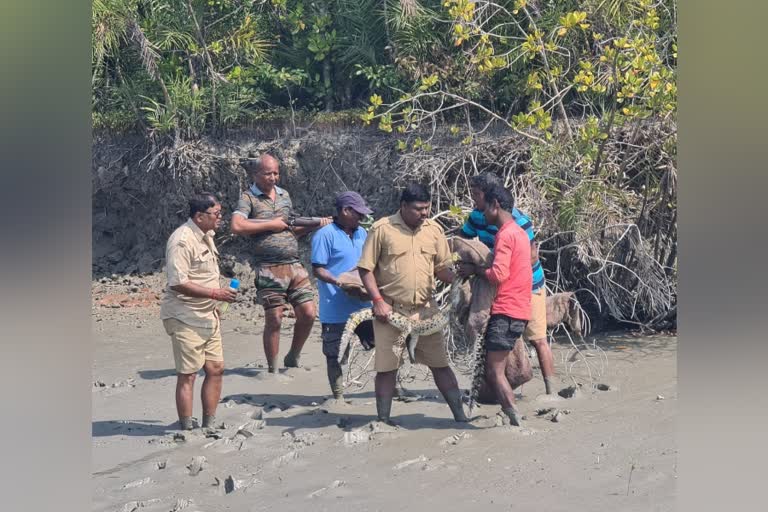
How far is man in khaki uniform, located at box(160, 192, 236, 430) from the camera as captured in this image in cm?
682

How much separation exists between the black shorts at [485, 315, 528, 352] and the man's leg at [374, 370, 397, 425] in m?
0.77

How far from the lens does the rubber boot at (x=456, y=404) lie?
7.08 m

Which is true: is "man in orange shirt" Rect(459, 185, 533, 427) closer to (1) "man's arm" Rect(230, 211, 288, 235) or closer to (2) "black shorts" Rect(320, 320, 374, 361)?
(2) "black shorts" Rect(320, 320, 374, 361)

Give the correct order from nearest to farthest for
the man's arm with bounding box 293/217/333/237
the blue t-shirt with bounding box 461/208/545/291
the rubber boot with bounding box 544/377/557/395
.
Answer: the blue t-shirt with bounding box 461/208/545/291
the rubber boot with bounding box 544/377/557/395
the man's arm with bounding box 293/217/333/237

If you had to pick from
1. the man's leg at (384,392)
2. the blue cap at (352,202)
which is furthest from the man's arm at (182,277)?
the blue cap at (352,202)

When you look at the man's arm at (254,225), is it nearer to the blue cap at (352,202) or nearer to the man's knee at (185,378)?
the blue cap at (352,202)

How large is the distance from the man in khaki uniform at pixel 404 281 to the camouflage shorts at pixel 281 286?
1.81m

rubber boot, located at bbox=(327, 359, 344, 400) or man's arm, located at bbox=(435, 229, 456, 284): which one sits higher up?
man's arm, located at bbox=(435, 229, 456, 284)

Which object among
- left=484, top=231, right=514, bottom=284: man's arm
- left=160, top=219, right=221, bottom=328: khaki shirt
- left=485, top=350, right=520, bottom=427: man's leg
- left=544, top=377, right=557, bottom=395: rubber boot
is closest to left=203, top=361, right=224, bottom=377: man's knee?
left=160, top=219, right=221, bottom=328: khaki shirt
